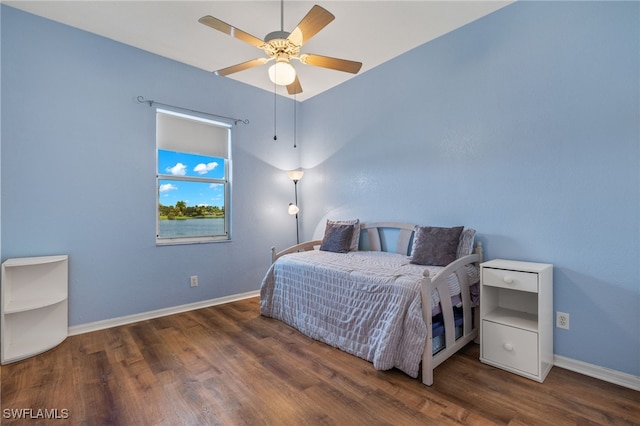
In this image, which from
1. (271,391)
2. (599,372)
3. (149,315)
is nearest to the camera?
(271,391)

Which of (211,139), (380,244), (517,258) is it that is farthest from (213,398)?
(211,139)

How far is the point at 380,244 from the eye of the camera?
10.7 ft

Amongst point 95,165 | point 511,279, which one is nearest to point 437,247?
point 511,279

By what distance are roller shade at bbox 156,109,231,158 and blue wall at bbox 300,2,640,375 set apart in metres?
1.99

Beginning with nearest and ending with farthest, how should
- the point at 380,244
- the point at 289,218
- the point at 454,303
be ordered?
the point at 454,303, the point at 380,244, the point at 289,218

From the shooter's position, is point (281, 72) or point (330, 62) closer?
point (281, 72)

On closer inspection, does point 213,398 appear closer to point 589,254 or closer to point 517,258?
point 517,258

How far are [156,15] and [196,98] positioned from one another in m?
0.95

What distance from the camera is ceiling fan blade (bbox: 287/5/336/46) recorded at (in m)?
1.67

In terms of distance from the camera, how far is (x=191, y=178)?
3.37 m

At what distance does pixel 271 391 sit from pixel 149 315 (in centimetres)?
191

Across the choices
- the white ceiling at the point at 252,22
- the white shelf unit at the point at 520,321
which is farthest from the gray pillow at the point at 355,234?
the white ceiling at the point at 252,22

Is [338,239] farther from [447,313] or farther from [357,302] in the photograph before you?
[447,313]

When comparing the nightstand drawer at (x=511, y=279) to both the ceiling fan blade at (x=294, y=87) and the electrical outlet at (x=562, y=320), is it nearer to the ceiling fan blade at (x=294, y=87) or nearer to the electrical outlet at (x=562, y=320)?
the electrical outlet at (x=562, y=320)
